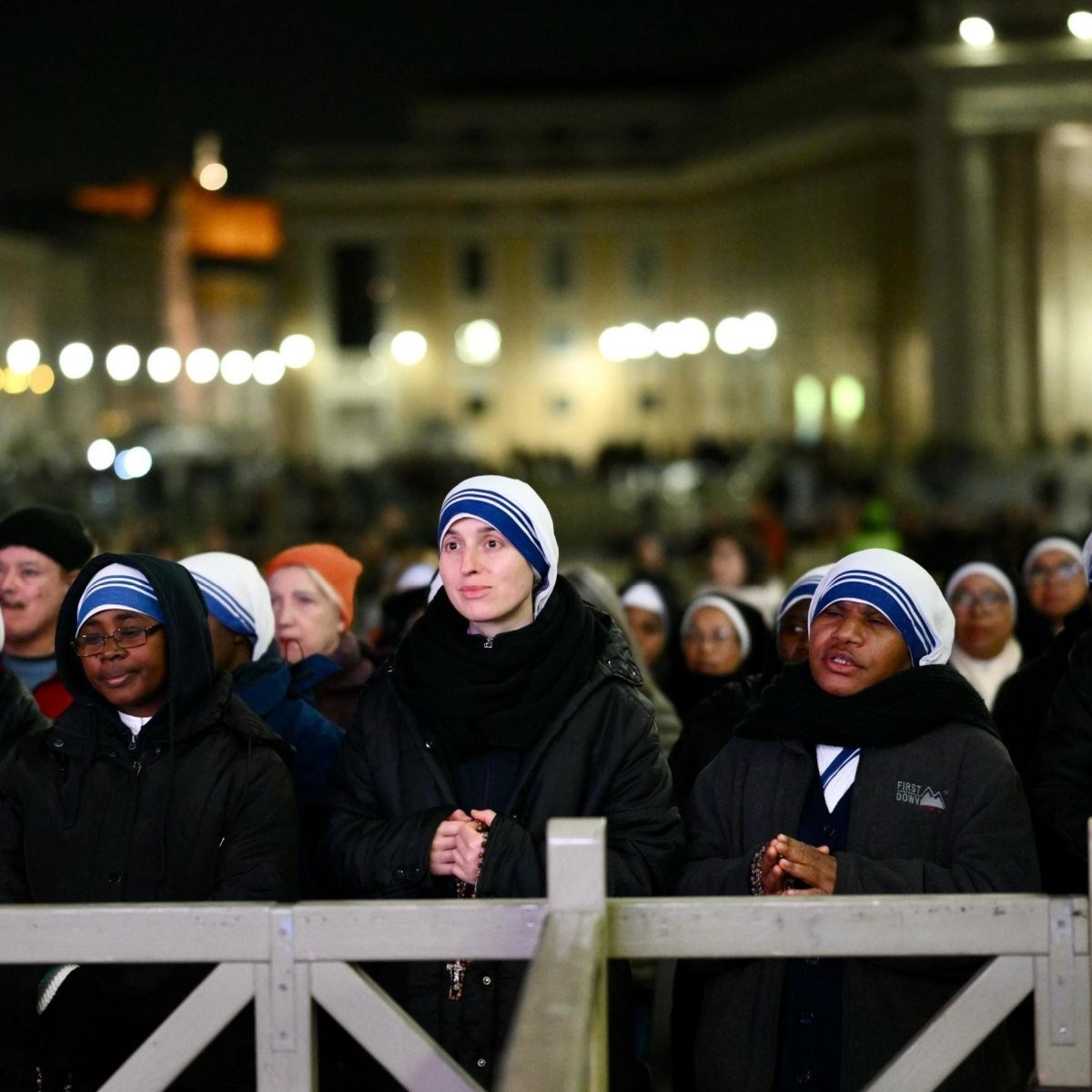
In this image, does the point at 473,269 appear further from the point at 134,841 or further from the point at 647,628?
the point at 134,841

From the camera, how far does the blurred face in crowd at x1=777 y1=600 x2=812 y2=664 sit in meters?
5.97

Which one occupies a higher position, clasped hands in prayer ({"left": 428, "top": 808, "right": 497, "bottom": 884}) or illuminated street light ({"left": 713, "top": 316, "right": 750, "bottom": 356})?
illuminated street light ({"left": 713, "top": 316, "right": 750, "bottom": 356})

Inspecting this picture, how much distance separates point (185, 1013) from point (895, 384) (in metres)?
48.9

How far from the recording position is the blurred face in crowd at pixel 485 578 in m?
4.32

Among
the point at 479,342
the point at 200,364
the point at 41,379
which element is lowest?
the point at 200,364

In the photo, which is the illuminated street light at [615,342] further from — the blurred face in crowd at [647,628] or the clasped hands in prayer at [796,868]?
the clasped hands in prayer at [796,868]

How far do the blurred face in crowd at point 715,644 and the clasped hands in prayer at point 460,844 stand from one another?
3199mm

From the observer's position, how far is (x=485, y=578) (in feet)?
14.2

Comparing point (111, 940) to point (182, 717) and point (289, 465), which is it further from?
point (289, 465)

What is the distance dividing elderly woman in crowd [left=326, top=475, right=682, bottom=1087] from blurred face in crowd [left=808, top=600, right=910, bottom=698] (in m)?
0.43

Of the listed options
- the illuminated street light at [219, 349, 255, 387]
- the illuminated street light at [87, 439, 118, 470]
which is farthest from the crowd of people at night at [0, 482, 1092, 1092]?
the illuminated street light at [219, 349, 255, 387]

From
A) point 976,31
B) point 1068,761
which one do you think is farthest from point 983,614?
point 976,31

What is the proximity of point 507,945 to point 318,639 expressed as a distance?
105 inches

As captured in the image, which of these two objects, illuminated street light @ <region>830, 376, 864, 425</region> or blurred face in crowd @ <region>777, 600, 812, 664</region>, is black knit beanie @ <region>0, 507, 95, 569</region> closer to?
blurred face in crowd @ <region>777, 600, 812, 664</region>
